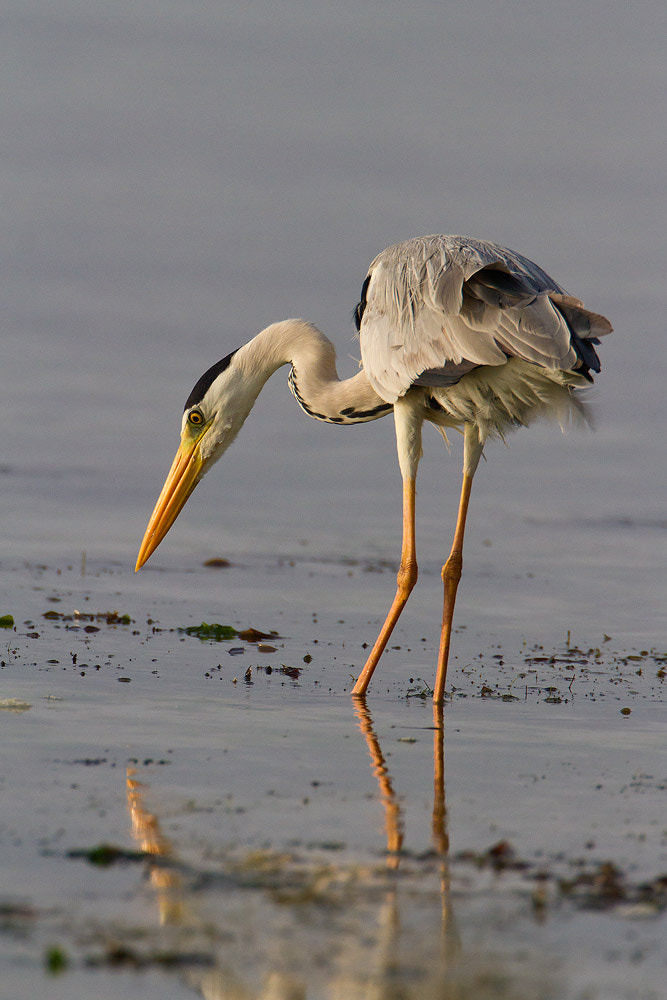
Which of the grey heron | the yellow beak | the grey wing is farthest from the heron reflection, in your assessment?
the yellow beak

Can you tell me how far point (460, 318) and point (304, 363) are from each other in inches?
58.0

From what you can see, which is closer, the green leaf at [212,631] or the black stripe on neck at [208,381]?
the green leaf at [212,631]

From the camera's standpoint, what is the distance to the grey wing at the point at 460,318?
618cm

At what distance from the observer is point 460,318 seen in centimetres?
639

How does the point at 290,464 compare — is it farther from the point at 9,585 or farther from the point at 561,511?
the point at 9,585

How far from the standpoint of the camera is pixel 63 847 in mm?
3646

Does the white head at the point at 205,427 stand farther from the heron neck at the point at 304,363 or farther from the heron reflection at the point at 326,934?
the heron reflection at the point at 326,934

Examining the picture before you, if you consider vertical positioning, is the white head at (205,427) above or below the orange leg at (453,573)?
above

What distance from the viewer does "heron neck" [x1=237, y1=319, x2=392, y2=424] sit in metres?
7.50

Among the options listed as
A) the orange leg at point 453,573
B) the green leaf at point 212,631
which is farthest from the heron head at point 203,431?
the orange leg at point 453,573

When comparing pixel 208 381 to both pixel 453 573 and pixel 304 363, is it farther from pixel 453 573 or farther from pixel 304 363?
pixel 453 573

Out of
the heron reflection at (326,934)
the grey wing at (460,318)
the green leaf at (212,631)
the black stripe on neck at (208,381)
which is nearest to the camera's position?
the heron reflection at (326,934)

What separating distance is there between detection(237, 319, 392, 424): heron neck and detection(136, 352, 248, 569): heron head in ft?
0.44

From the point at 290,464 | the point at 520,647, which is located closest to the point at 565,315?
the point at 520,647
